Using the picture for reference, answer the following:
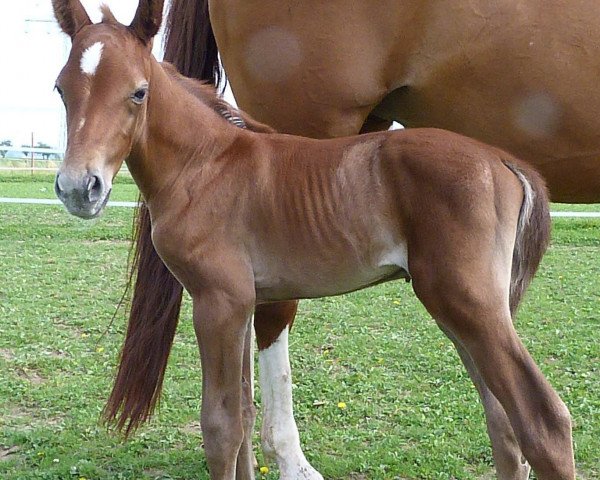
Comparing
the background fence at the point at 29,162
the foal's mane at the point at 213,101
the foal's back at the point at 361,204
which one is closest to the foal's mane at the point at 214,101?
the foal's mane at the point at 213,101

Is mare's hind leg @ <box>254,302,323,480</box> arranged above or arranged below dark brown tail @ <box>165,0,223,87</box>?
below

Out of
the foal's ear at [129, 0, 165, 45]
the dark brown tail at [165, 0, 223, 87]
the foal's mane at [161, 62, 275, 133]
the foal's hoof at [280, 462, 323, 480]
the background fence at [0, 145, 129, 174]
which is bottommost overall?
the background fence at [0, 145, 129, 174]

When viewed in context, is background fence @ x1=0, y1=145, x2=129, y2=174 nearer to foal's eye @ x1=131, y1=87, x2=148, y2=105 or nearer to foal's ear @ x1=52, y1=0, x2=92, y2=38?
foal's ear @ x1=52, y1=0, x2=92, y2=38

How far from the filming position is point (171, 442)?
9.85 feet

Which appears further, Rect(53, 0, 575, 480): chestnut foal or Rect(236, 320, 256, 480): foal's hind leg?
Rect(236, 320, 256, 480): foal's hind leg

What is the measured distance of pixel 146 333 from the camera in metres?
2.70

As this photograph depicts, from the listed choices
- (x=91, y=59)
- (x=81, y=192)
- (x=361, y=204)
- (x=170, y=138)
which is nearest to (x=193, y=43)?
(x=170, y=138)

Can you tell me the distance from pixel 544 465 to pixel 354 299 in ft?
12.7

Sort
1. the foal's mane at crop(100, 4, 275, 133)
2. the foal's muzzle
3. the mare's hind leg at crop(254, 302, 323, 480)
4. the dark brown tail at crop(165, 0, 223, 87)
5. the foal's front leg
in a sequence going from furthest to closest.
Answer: the dark brown tail at crop(165, 0, 223, 87) → the mare's hind leg at crop(254, 302, 323, 480) → the foal's mane at crop(100, 4, 275, 133) → the foal's front leg → the foal's muzzle

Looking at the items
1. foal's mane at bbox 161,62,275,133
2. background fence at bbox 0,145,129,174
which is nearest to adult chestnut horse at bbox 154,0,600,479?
foal's mane at bbox 161,62,275,133

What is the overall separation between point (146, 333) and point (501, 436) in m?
1.27

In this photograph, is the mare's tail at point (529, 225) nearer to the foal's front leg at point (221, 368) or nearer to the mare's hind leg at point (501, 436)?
the mare's hind leg at point (501, 436)

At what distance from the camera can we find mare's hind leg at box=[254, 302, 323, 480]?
2.62 m

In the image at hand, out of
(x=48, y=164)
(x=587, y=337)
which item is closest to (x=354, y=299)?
(x=587, y=337)
